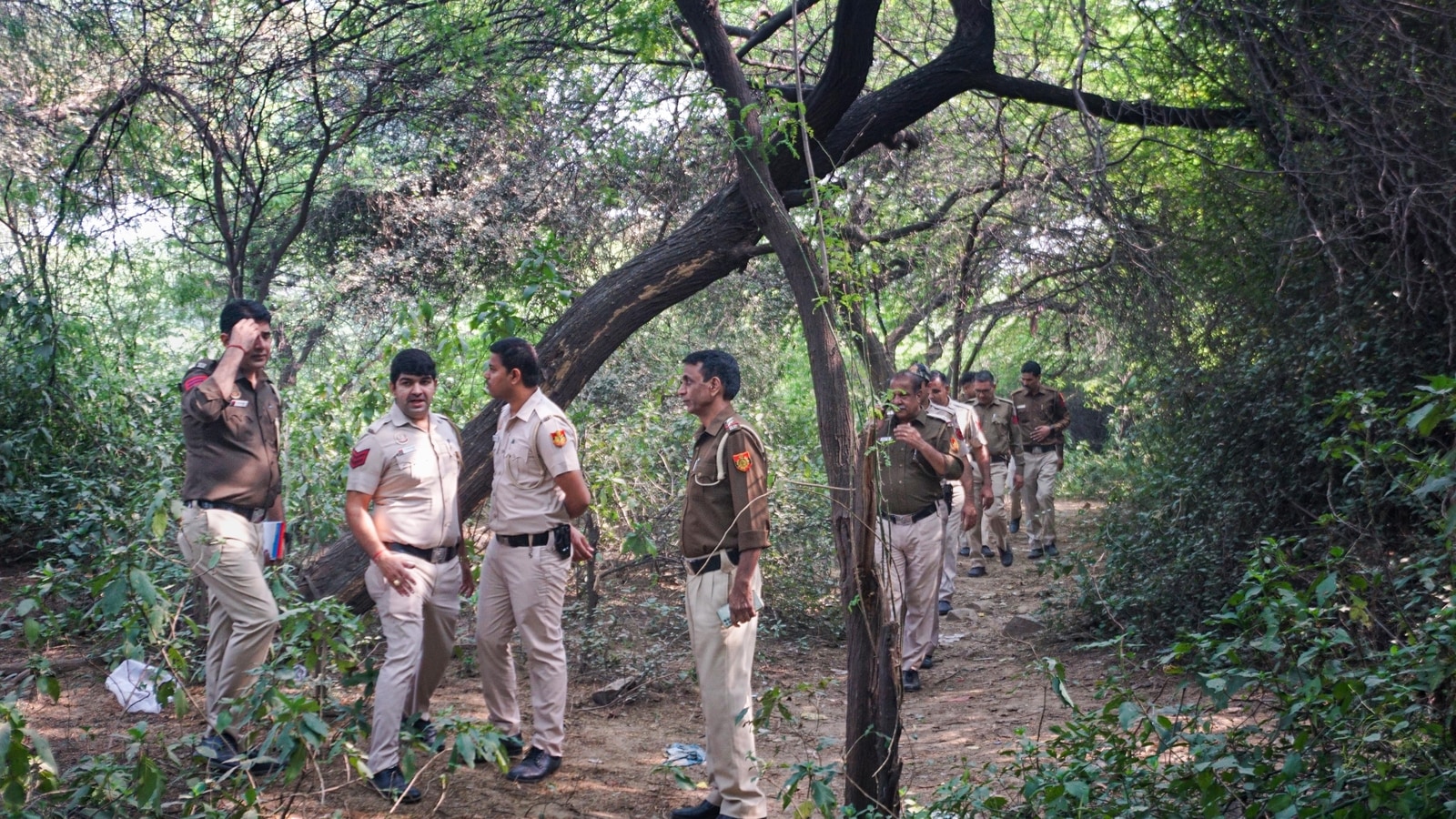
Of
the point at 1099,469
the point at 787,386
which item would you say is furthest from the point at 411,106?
the point at 787,386

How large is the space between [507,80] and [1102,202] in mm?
4185

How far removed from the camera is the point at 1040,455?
38.8ft

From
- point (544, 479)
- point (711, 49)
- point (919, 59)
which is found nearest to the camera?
point (544, 479)

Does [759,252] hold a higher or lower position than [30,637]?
higher

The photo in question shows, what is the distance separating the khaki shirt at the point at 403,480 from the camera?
4.93 metres

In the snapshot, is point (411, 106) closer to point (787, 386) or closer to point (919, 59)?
point (919, 59)

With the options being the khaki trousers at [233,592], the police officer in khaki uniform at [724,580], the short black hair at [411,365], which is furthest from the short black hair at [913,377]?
the khaki trousers at [233,592]

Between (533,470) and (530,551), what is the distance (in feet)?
1.22

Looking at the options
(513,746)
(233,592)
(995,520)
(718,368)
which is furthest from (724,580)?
(995,520)

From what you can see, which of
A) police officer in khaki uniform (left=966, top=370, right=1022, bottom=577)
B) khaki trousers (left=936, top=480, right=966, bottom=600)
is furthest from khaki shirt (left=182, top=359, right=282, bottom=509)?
police officer in khaki uniform (left=966, top=370, right=1022, bottom=577)

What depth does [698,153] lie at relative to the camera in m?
8.82

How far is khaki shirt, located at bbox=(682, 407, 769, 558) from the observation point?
4559mm

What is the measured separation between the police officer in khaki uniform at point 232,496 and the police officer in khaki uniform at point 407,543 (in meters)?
0.48

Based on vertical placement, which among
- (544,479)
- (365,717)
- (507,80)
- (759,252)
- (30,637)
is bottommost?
(365,717)
